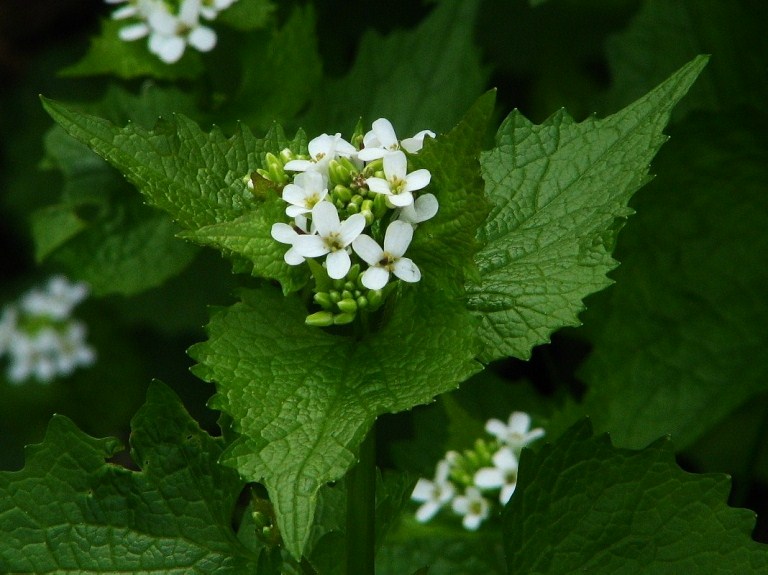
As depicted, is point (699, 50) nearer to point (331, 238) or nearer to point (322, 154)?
point (322, 154)

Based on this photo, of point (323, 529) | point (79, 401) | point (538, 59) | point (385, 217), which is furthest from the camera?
point (79, 401)

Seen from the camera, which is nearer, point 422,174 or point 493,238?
point 422,174

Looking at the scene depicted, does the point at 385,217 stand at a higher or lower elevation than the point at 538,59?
higher

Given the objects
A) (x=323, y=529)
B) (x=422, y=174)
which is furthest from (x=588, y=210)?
(x=323, y=529)

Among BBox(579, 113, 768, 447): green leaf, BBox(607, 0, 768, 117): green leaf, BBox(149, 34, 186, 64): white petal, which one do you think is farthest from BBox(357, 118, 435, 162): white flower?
BBox(607, 0, 768, 117): green leaf

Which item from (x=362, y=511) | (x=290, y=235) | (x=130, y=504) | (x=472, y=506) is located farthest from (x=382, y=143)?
(x=472, y=506)

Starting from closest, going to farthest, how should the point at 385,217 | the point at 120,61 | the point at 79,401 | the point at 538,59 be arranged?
1. the point at 385,217
2. the point at 120,61
3. the point at 538,59
4. the point at 79,401

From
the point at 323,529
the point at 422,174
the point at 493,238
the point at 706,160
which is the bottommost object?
the point at 323,529

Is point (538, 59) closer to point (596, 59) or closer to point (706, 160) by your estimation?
point (596, 59)

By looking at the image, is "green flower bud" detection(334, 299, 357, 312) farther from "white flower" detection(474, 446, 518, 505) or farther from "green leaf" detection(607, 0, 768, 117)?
"green leaf" detection(607, 0, 768, 117)
